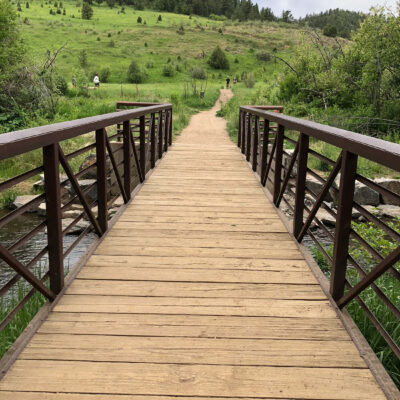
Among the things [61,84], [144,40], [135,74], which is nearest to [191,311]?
[61,84]

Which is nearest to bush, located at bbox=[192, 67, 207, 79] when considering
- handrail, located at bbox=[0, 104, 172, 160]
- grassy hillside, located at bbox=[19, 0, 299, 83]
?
grassy hillside, located at bbox=[19, 0, 299, 83]

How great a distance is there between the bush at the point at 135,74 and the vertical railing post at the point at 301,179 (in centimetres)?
3802

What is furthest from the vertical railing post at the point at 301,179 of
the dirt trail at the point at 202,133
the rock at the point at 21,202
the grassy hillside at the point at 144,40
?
the grassy hillside at the point at 144,40

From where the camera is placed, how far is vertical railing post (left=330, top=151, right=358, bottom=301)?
102 inches

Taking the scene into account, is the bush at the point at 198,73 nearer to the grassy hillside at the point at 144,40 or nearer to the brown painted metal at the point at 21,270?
the grassy hillside at the point at 144,40

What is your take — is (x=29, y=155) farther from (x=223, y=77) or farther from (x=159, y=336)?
(x=223, y=77)

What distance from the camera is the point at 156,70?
45.6 m

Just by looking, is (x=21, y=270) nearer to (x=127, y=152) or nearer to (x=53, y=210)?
(x=53, y=210)

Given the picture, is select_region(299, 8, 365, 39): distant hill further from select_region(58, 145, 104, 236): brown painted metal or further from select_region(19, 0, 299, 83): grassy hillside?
select_region(58, 145, 104, 236): brown painted metal

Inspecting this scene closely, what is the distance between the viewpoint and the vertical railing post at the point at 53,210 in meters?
2.60

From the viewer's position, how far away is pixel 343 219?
264cm

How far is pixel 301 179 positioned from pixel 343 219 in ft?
3.92

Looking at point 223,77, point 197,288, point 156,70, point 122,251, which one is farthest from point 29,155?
point 223,77

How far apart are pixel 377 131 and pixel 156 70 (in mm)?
36468
